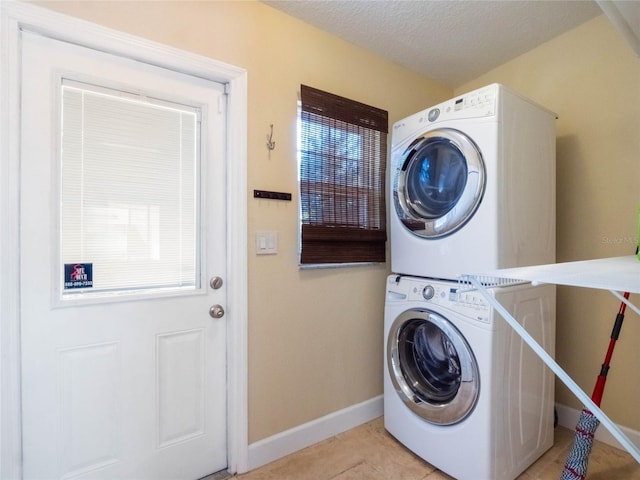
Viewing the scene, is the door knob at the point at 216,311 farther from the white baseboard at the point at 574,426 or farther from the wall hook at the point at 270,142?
the white baseboard at the point at 574,426

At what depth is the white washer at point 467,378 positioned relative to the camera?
139cm

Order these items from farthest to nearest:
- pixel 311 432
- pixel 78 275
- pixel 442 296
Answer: pixel 311 432 < pixel 442 296 < pixel 78 275

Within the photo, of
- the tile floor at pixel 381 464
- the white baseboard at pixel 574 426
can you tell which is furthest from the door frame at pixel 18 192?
the white baseboard at pixel 574 426

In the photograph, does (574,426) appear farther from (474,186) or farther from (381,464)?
(474,186)

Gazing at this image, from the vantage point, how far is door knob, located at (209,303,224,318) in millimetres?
1575

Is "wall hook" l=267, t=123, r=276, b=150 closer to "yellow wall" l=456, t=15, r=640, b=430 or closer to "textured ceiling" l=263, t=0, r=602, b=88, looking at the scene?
"textured ceiling" l=263, t=0, r=602, b=88

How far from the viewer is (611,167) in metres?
1.78

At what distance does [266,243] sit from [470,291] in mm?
997

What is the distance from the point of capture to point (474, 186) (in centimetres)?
148

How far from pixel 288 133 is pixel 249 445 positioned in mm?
1635

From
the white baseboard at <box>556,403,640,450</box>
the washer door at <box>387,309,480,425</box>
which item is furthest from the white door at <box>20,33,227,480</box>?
the white baseboard at <box>556,403,640,450</box>

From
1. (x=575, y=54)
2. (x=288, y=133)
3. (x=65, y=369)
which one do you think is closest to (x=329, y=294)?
(x=288, y=133)

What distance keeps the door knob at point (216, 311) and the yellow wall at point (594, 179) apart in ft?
6.61

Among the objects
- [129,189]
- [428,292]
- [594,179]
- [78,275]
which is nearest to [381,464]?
[428,292]
